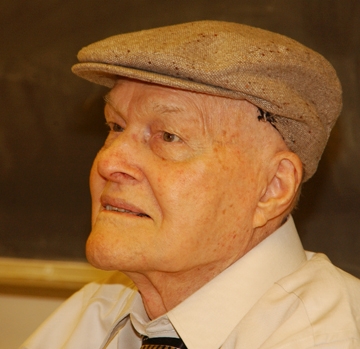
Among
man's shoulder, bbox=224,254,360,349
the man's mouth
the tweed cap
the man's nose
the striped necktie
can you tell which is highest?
the tweed cap

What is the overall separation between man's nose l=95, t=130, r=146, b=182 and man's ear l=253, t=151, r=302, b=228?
26cm

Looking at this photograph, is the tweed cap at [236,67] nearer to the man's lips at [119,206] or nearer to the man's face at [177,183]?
the man's face at [177,183]

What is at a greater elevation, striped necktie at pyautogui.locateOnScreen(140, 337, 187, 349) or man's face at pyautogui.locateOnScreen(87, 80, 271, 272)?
man's face at pyautogui.locateOnScreen(87, 80, 271, 272)

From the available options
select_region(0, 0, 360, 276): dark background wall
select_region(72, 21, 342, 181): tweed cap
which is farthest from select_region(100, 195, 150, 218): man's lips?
select_region(0, 0, 360, 276): dark background wall

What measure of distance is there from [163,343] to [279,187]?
396 millimetres

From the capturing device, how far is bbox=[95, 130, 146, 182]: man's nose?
1.28 m

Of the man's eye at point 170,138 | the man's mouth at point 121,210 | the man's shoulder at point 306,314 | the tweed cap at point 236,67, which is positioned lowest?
the man's shoulder at point 306,314

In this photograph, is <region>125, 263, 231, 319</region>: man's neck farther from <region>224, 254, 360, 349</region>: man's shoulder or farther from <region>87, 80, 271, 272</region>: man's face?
<region>224, 254, 360, 349</region>: man's shoulder

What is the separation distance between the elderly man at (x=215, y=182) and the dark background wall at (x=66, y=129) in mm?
411

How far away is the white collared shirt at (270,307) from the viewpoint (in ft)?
3.82

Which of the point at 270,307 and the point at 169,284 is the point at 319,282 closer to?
the point at 270,307

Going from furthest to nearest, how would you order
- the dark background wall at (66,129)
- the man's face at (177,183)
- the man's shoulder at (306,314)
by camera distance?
the dark background wall at (66,129)
the man's face at (177,183)
the man's shoulder at (306,314)

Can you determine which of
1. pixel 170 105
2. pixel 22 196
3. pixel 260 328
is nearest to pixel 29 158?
pixel 22 196

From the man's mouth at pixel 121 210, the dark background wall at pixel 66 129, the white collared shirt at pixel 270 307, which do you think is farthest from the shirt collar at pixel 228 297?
the dark background wall at pixel 66 129
